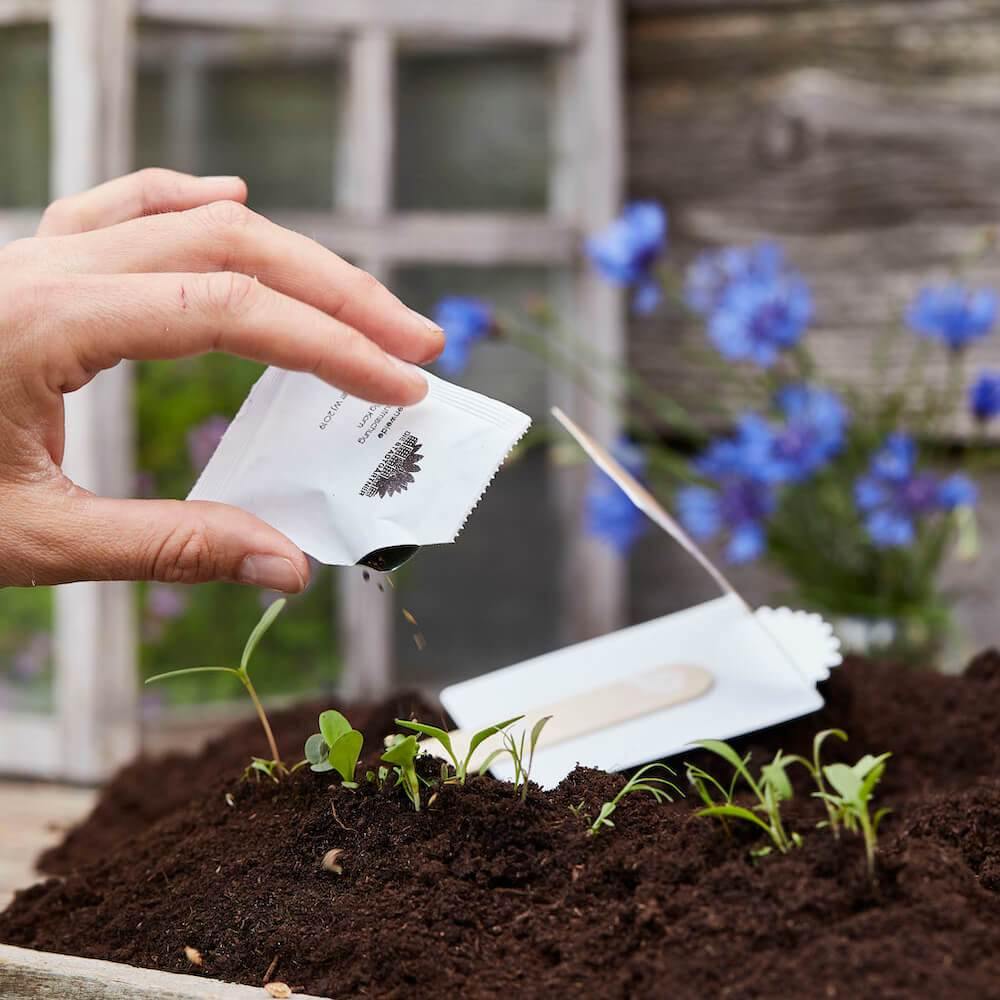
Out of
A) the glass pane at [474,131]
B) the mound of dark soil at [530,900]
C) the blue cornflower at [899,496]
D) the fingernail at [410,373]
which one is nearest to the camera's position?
the mound of dark soil at [530,900]

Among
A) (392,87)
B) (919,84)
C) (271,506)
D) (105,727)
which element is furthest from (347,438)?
(919,84)

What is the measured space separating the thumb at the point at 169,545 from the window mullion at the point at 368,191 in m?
0.83

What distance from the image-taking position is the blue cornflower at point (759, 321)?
1281 millimetres

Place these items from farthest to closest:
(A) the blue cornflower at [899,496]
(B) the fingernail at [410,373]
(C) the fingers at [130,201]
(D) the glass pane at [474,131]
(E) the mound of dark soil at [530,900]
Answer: (D) the glass pane at [474,131]
(A) the blue cornflower at [899,496]
(C) the fingers at [130,201]
(B) the fingernail at [410,373]
(E) the mound of dark soil at [530,900]

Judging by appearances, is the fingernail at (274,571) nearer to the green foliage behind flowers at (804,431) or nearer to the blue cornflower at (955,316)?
the green foliage behind flowers at (804,431)

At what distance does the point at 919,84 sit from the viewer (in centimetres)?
164

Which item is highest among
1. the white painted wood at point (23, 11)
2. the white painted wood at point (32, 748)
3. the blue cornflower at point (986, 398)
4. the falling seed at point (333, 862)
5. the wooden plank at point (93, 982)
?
the white painted wood at point (23, 11)

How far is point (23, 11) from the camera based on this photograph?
4.67 feet

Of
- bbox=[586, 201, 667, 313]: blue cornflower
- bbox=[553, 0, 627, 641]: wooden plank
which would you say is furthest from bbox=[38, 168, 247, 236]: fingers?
bbox=[553, 0, 627, 641]: wooden plank

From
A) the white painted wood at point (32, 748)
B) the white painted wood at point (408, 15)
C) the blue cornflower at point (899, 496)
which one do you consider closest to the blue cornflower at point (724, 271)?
the blue cornflower at point (899, 496)

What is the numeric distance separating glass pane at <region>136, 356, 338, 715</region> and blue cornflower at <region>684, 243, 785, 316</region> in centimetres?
53

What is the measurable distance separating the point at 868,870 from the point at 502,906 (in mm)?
179

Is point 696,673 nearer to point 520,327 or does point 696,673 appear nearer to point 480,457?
point 480,457

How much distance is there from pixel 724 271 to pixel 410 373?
962 mm
